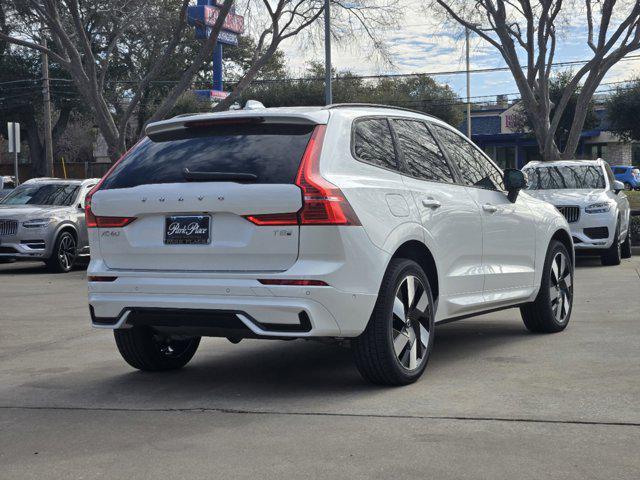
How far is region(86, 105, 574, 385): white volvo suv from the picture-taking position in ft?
18.7

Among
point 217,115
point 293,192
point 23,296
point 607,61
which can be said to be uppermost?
point 607,61

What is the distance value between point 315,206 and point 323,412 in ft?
3.77

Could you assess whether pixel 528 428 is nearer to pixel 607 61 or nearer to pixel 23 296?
pixel 23 296

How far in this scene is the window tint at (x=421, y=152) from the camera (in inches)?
269

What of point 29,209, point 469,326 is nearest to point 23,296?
point 29,209

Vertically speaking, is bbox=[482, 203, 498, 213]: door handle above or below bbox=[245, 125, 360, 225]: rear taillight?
below

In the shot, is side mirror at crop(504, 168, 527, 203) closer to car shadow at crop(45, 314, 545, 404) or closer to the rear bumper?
car shadow at crop(45, 314, 545, 404)

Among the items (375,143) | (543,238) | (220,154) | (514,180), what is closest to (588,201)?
(543,238)

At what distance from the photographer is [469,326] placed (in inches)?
365

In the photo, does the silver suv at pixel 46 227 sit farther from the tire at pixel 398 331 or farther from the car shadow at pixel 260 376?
the tire at pixel 398 331

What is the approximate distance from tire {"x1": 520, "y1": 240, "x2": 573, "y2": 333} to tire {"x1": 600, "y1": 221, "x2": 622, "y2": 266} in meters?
7.80

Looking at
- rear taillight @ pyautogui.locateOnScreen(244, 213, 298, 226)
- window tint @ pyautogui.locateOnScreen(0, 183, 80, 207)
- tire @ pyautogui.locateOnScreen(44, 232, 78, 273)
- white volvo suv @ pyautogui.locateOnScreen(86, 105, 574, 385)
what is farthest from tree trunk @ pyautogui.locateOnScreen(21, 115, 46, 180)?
rear taillight @ pyautogui.locateOnScreen(244, 213, 298, 226)

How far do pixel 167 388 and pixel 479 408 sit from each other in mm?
2047

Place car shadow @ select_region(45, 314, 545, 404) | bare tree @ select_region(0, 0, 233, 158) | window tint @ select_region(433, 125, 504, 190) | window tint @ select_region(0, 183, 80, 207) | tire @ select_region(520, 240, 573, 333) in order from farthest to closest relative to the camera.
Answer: bare tree @ select_region(0, 0, 233, 158), window tint @ select_region(0, 183, 80, 207), tire @ select_region(520, 240, 573, 333), window tint @ select_region(433, 125, 504, 190), car shadow @ select_region(45, 314, 545, 404)
